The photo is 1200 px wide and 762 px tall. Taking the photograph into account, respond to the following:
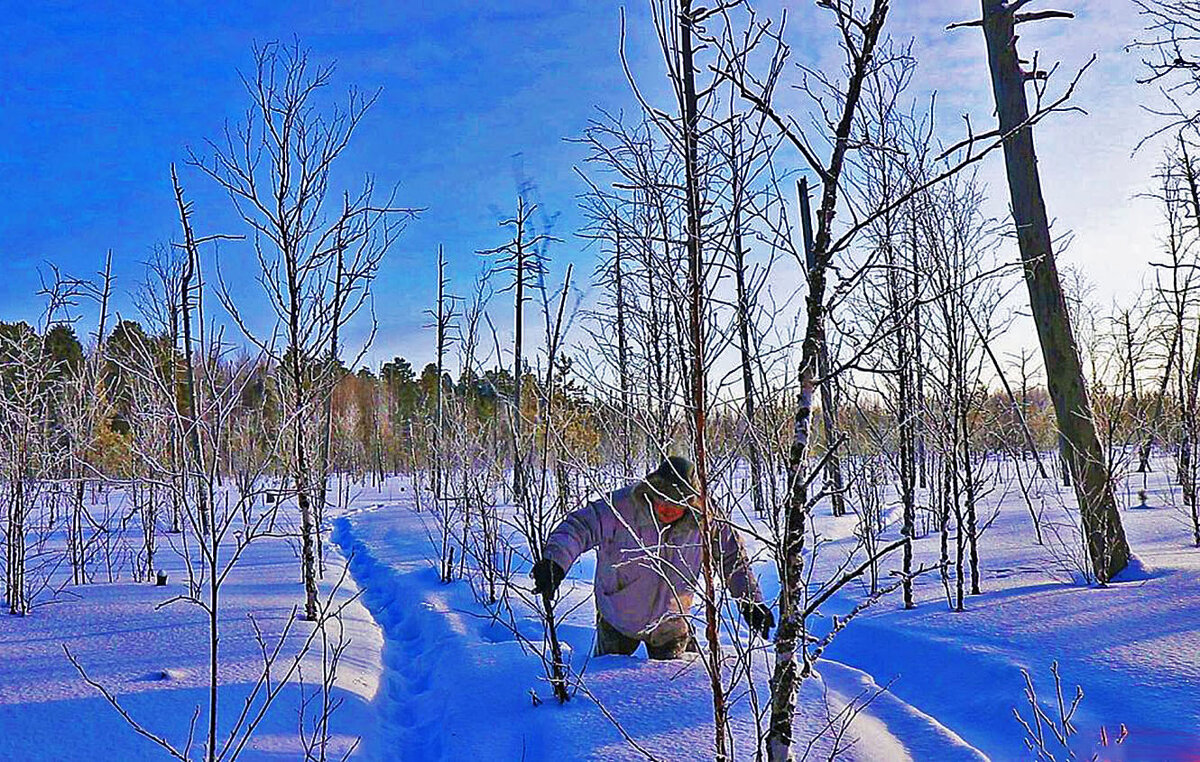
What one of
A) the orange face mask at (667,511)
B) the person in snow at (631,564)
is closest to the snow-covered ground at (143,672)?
the person in snow at (631,564)

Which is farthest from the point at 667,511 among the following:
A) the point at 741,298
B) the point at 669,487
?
the point at 741,298

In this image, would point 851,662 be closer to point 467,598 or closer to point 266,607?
point 467,598

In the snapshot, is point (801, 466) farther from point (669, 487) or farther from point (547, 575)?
point (547, 575)

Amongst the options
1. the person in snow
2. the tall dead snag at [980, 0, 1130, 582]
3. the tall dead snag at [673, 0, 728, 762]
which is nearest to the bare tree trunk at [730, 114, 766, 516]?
the tall dead snag at [673, 0, 728, 762]

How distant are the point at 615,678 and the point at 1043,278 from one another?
537 centimetres

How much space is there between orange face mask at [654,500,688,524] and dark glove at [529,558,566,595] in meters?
0.58

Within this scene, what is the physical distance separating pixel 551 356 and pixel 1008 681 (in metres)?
3.23

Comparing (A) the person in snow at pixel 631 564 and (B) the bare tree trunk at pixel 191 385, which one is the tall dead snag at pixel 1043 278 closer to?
(A) the person in snow at pixel 631 564

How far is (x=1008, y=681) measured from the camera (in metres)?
4.69

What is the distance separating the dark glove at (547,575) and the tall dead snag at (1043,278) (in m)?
5.19

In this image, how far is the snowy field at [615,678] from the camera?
3.70m

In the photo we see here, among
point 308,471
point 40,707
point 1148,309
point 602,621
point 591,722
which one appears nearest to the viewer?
point 591,722

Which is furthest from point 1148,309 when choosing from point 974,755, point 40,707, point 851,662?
Result: point 40,707

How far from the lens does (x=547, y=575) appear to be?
3859mm
